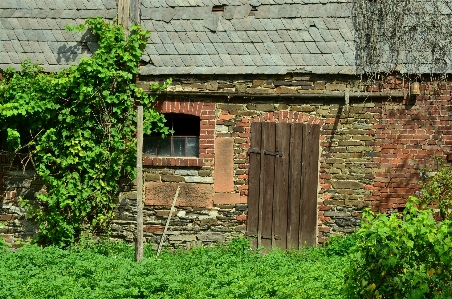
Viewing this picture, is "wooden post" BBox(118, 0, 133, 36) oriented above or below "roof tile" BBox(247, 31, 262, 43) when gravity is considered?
above

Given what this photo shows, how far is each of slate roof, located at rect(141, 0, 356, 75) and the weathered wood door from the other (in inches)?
40.8

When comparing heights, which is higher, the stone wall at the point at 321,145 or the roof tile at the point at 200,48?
the roof tile at the point at 200,48

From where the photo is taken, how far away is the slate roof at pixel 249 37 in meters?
10.2

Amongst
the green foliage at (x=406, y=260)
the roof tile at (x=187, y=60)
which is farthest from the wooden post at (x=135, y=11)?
the green foliage at (x=406, y=260)

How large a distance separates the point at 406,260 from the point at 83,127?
257 inches

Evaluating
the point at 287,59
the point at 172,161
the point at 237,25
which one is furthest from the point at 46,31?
the point at 287,59

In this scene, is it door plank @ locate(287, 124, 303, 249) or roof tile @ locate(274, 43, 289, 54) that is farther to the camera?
roof tile @ locate(274, 43, 289, 54)

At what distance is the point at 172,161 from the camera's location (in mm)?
10383

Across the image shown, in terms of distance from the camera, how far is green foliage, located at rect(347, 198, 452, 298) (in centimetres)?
506

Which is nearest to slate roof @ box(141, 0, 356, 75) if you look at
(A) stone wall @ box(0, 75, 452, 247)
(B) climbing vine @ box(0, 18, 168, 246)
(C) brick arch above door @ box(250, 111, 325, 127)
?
(A) stone wall @ box(0, 75, 452, 247)

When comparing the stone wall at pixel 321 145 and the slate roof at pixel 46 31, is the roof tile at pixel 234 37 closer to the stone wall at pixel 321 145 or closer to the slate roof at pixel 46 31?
the stone wall at pixel 321 145

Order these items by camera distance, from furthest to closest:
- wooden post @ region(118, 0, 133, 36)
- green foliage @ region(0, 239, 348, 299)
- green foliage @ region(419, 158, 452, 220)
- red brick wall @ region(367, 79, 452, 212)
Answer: wooden post @ region(118, 0, 133, 36), red brick wall @ region(367, 79, 452, 212), green foliage @ region(419, 158, 452, 220), green foliage @ region(0, 239, 348, 299)

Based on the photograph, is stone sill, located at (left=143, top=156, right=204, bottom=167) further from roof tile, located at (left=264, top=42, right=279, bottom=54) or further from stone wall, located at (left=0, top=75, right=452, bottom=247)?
roof tile, located at (left=264, top=42, right=279, bottom=54)

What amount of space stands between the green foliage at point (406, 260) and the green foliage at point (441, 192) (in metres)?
4.38
